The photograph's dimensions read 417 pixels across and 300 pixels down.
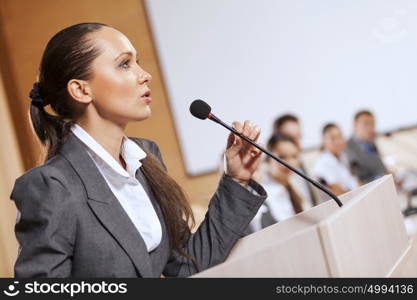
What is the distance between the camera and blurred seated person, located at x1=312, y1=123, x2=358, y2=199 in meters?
4.71

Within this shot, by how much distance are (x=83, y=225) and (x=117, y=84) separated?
0.32 meters

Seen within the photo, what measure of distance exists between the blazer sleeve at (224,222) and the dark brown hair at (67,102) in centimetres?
5

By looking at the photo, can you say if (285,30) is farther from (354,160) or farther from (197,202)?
(197,202)

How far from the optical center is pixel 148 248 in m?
1.26

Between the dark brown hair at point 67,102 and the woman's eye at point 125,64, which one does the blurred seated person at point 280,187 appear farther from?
the woman's eye at point 125,64

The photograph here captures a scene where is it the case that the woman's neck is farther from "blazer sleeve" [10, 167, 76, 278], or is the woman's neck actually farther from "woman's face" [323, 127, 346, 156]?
"woman's face" [323, 127, 346, 156]

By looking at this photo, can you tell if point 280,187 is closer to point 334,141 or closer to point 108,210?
point 334,141

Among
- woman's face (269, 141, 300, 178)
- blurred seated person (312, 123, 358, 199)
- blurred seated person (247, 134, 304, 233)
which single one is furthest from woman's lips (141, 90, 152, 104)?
blurred seated person (312, 123, 358, 199)

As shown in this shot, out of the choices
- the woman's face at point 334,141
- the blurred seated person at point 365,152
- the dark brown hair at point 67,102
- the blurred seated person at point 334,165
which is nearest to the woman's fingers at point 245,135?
the dark brown hair at point 67,102

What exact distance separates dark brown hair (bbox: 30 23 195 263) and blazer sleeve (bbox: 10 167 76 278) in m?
0.19

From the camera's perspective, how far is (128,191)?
4.28 ft

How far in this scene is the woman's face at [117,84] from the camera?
50.1 inches

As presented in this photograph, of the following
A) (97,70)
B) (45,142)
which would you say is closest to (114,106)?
(97,70)

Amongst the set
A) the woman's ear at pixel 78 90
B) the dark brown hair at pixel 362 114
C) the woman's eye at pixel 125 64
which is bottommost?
the dark brown hair at pixel 362 114
